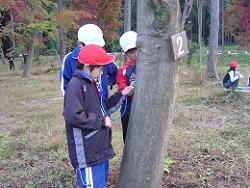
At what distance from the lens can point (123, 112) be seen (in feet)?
10.9

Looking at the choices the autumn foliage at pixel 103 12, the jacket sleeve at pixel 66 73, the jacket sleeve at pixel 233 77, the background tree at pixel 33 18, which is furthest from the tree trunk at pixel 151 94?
the autumn foliage at pixel 103 12

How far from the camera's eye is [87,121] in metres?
2.49

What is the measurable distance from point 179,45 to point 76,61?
926mm

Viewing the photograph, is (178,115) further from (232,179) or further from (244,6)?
(244,6)

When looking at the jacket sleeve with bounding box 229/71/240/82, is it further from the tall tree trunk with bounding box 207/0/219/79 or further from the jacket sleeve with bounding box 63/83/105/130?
the jacket sleeve with bounding box 63/83/105/130

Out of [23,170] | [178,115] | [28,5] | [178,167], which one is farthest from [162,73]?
[28,5]

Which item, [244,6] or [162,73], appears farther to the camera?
[244,6]

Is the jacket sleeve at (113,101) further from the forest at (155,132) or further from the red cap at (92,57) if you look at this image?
the red cap at (92,57)

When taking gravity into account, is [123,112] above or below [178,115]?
above

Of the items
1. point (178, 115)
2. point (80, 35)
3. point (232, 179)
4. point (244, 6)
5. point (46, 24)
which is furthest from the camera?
point (244, 6)

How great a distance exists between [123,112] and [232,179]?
1.32m

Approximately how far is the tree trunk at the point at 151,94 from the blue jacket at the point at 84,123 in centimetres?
28

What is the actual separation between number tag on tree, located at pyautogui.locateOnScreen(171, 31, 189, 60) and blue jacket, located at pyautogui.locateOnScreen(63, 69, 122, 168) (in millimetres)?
633

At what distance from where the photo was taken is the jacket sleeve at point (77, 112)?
245 centimetres
